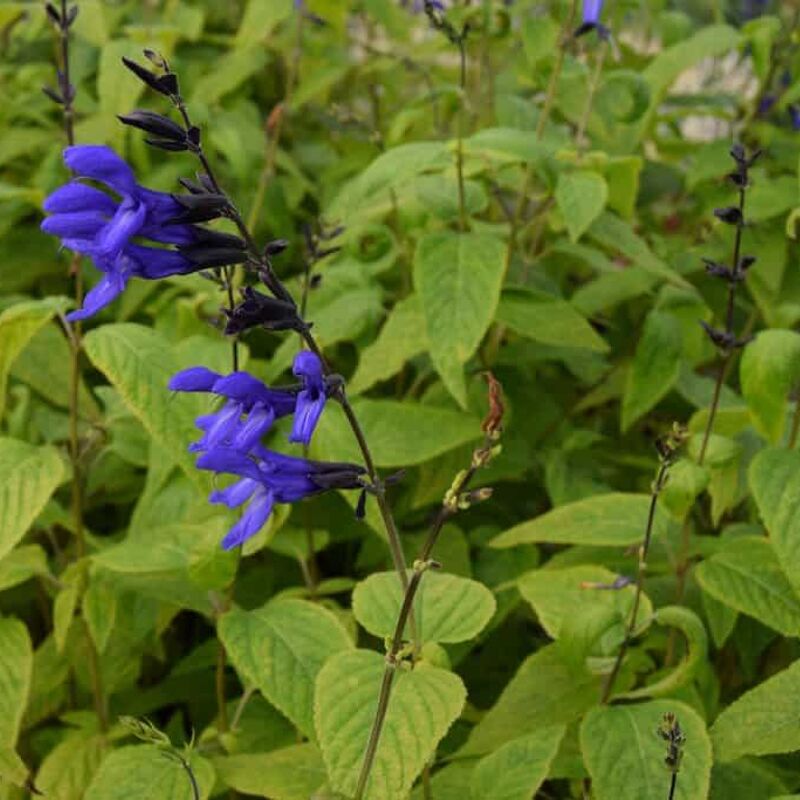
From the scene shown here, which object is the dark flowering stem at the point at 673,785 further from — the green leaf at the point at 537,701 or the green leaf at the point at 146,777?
the green leaf at the point at 146,777

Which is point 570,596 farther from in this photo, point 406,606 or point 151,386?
point 151,386

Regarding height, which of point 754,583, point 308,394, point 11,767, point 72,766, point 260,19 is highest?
point 260,19

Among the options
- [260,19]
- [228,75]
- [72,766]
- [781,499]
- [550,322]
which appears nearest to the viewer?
[781,499]

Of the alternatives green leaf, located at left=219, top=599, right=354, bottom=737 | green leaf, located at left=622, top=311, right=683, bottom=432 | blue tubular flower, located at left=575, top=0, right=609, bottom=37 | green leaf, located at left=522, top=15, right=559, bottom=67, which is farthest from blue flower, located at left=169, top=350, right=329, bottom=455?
green leaf, located at left=522, top=15, right=559, bottom=67

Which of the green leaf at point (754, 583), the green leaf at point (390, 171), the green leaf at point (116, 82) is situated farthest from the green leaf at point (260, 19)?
the green leaf at point (754, 583)

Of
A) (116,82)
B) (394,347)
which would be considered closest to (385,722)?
(394,347)

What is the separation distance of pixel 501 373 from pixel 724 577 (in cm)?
68

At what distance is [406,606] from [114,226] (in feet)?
1.37

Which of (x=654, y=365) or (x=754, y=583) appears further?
(x=654, y=365)

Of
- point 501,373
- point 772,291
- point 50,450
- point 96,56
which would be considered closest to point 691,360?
point 772,291

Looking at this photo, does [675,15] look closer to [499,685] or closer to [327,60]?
[327,60]

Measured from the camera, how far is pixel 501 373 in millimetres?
2072

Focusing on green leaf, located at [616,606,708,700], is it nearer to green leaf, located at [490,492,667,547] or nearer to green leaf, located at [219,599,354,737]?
Result: green leaf, located at [490,492,667,547]

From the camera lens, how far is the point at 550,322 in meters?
1.84
